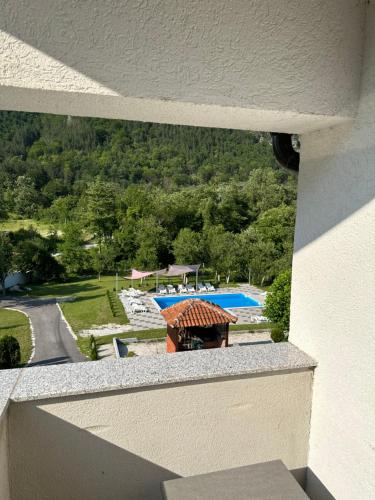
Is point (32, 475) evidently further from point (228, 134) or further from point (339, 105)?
point (228, 134)

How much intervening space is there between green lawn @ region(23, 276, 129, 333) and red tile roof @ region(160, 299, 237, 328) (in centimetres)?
520

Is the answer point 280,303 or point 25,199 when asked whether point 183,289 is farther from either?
point 25,199

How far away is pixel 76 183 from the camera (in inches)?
1294

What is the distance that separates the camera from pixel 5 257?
1944 centimetres

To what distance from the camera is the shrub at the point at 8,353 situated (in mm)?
8289

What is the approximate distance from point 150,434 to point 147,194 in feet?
90.7

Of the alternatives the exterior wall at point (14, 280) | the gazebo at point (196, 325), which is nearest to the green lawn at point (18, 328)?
the gazebo at point (196, 325)

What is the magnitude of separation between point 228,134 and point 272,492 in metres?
42.2

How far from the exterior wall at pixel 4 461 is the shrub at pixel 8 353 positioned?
8.31 metres

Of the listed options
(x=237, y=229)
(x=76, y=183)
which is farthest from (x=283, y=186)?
(x=76, y=183)

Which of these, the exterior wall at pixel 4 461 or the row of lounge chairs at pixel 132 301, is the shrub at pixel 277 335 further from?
the exterior wall at pixel 4 461

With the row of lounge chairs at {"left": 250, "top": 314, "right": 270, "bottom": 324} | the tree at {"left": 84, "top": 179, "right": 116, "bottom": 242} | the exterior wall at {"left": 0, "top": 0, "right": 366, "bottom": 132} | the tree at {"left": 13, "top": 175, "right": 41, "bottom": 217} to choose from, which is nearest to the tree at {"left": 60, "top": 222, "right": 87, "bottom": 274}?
the tree at {"left": 84, "top": 179, "right": 116, "bottom": 242}

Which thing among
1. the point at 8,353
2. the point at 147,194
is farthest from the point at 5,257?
the point at 8,353

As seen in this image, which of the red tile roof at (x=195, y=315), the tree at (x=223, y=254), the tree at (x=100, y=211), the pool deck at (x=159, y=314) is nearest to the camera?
the red tile roof at (x=195, y=315)
